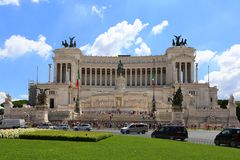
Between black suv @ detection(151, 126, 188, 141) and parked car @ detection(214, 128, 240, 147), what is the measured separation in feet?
18.3

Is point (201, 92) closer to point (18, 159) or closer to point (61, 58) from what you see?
point (61, 58)

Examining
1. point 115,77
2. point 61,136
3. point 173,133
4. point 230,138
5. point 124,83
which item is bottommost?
point 173,133

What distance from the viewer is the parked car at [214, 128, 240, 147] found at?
3086cm

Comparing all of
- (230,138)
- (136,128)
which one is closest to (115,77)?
(136,128)

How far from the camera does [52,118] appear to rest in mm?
83375

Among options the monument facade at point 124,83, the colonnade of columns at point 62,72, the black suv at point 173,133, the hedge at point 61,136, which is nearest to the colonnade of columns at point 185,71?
the monument facade at point 124,83

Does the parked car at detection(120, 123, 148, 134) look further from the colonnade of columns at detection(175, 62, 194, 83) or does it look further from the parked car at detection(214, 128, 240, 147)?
the colonnade of columns at detection(175, 62, 194, 83)

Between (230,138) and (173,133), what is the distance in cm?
798

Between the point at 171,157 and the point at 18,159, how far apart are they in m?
7.35

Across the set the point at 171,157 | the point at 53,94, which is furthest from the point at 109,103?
the point at 171,157

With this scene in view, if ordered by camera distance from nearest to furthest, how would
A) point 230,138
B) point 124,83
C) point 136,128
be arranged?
point 230,138, point 136,128, point 124,83

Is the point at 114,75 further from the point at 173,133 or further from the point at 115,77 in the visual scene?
the point at 173,133

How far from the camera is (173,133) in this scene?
38.6 metres

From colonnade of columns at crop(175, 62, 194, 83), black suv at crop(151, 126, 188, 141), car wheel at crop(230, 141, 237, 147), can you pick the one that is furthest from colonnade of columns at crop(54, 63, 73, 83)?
car wheel at crop(230, 141, 237, 147)
